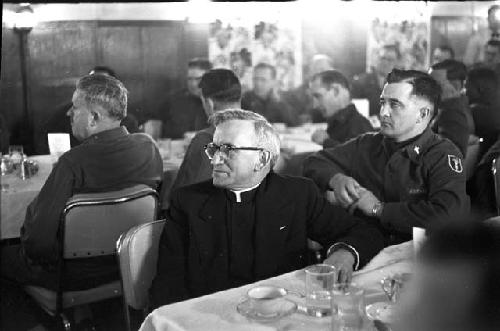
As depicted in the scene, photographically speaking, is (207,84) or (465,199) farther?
(207,84)

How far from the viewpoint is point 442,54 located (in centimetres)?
366

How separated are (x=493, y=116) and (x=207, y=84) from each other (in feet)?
5.01

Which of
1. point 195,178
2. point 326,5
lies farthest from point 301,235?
point 326,5

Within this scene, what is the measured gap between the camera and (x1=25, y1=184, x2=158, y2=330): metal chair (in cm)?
213

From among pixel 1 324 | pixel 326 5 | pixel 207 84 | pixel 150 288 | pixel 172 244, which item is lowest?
pixel 1 324

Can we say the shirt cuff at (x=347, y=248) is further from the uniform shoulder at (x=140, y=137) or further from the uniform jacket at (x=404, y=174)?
the uniform shoulder at (x=140, y=137)

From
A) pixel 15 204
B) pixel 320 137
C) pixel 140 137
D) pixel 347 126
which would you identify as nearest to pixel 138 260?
pixel 140 137

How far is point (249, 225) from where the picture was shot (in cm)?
190

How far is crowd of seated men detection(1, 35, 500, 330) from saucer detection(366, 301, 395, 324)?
24cm

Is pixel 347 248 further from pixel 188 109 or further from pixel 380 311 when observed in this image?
pixel 188 109

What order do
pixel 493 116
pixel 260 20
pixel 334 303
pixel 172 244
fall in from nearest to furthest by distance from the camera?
pixel 334 303 < pixel 172 244 < pixel 493 116 < pixel 260 20

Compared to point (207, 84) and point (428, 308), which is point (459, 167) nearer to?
point (207, 84)

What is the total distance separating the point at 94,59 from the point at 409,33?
1862 mm

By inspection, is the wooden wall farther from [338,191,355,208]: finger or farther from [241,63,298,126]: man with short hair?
[338,191,355,208]: finger
